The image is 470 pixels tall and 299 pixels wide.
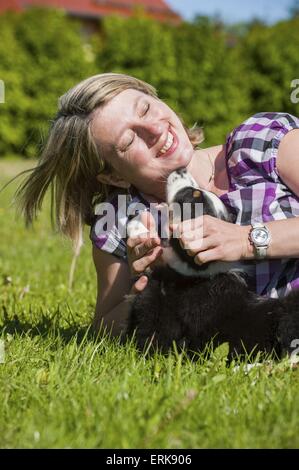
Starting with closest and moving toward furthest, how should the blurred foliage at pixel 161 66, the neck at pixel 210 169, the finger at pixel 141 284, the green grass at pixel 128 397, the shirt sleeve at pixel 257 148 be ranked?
the green grass at pixel 128 397 → the finger at pixel 141 284 → the shirt sleeve at pixel 257 148 → the neck at pixel 210 169 → the blurred foliage at pixel 161 66

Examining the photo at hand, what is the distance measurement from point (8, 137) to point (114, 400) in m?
14.1

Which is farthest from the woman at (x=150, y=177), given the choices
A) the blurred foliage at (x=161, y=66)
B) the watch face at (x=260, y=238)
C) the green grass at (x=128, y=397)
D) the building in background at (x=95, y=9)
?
the building in background at (x=95, y=9)

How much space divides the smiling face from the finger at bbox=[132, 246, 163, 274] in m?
0.38

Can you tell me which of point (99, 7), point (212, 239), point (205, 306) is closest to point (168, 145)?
point (212, 239)

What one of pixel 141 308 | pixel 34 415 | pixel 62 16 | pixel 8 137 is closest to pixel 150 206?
pixel 141 308

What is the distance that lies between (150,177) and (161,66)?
13.2m

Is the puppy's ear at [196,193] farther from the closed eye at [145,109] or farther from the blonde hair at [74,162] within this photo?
the blonde hair at [74,162]

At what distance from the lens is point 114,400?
232 cm

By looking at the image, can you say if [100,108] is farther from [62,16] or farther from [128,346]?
[62,16]

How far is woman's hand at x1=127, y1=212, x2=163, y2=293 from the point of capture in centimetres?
288

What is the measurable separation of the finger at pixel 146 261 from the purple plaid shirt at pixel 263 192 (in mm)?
388

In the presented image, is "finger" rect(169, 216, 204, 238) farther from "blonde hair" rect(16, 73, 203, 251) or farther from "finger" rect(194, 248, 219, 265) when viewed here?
"blonde hair" rect(16, 73, 203, 251)

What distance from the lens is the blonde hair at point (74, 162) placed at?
3.29 meters

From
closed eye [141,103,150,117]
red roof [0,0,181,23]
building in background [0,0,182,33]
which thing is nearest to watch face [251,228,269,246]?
closed eye [141,103,150,117]
